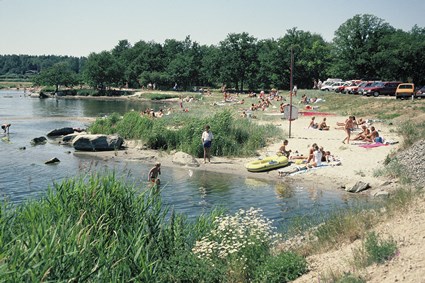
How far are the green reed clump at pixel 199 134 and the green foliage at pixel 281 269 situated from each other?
18.6m

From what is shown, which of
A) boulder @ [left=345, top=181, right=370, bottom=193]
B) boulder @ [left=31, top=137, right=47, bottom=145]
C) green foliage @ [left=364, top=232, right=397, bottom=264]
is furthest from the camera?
boulder @ [left=31, top=137, right=47, bottom=145]

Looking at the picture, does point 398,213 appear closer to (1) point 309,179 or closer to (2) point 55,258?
(2) point 55,258

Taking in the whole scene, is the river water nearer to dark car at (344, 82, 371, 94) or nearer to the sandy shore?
the sandy shore

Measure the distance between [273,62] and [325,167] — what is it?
6193 cm

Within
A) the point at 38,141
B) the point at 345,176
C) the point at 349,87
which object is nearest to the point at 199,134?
the point at 345,176

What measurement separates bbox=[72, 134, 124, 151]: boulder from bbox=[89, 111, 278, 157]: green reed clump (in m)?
1.81

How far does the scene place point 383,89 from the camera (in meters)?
54.7

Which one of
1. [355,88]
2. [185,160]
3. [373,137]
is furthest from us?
[355,88]

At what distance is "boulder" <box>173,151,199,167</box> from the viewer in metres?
26.7

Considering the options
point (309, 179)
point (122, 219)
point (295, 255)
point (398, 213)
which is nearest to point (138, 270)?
point (122, 219)

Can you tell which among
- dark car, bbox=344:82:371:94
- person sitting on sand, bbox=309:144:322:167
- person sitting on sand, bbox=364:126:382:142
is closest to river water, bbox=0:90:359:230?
person sitting on sand, bbox=309:144:322:167

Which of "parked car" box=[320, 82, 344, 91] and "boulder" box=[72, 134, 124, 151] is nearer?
"boulder" box=[72, 134, 124, 151]

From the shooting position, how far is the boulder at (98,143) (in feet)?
105

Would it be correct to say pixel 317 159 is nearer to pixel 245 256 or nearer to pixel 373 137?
pixel 373 137
